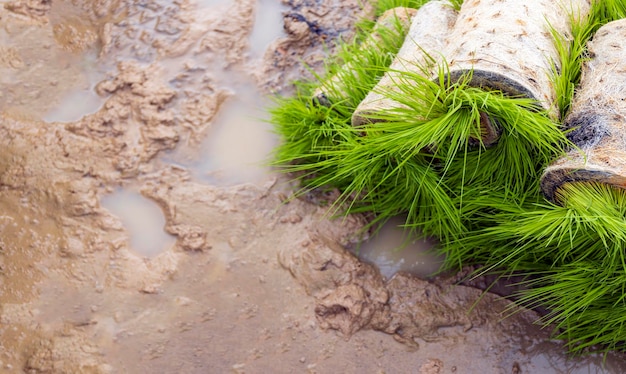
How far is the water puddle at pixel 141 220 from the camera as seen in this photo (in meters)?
2.75

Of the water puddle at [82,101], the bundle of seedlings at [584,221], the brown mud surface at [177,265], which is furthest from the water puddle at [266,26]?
the bundle of seedlings at [584,221]

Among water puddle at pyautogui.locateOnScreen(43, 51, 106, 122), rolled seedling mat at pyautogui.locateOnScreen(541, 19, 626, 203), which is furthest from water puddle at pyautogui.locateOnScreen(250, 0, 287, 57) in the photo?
rolled seedling mat at pyautogui.locateOnScreen(541, 19, 626, 203)

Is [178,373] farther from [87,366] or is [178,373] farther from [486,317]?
[486,317]

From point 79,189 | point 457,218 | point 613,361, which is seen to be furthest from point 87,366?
point 613,361

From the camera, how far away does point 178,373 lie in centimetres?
247

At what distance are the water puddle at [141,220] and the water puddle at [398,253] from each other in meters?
0.92

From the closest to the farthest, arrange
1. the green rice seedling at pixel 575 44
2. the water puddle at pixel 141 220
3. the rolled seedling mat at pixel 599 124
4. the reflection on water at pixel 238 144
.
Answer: the rolled seedling mat at pixel 599 124, the green rice seedling at pixel 575 44, the water puddle at pixel 141 220, the reflection on water at pixel 238 144

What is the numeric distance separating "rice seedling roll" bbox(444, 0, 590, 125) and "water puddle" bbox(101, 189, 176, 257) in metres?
1.49

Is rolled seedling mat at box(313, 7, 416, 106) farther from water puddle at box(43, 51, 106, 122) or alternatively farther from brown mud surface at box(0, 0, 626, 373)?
water puddle at box(43, 51, 106, 122)

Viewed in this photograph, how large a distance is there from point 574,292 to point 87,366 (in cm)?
198

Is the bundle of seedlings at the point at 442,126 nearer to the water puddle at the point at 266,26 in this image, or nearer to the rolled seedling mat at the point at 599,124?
the rolled seedling mat at the point at 599,124

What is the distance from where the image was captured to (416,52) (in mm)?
2662

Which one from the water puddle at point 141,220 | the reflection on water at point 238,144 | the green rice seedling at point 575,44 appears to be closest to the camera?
the green rice seedling at point 575,44

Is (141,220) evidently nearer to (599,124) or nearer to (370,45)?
(370,45)
